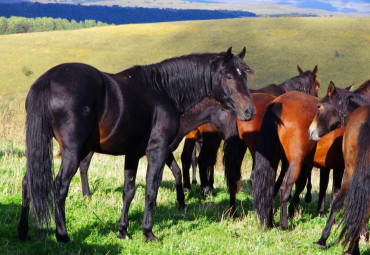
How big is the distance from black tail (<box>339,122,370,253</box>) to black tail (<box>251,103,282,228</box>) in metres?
1.60

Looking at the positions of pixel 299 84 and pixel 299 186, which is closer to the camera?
pixel 299 186

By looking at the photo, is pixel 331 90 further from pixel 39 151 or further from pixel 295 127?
pixel 39 151

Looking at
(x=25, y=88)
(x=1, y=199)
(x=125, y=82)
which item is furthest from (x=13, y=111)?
(x=25, y=88)

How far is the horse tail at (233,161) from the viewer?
7.65m

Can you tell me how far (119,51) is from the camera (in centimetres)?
6875

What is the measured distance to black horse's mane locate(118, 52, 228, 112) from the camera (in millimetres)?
5918

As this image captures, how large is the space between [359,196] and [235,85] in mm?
2055

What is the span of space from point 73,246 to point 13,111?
11.9 meters

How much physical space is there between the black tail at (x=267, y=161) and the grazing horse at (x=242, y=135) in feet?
2.82

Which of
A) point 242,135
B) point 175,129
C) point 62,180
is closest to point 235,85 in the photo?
point 175,129

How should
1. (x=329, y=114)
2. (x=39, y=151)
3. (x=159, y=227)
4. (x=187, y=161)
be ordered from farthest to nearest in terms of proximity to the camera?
(x=187, y=161), (x=329, y=114), (x=159, y=227), (x=39, y=151)

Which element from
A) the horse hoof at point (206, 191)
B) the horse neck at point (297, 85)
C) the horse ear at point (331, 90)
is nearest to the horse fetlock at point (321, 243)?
the horse ear at point (331, 90)

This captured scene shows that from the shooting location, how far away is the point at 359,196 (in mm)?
5348

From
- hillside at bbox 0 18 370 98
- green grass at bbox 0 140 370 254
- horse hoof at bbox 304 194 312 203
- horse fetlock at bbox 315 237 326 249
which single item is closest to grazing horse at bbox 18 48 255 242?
green grass at bbox 0 140 370 254
